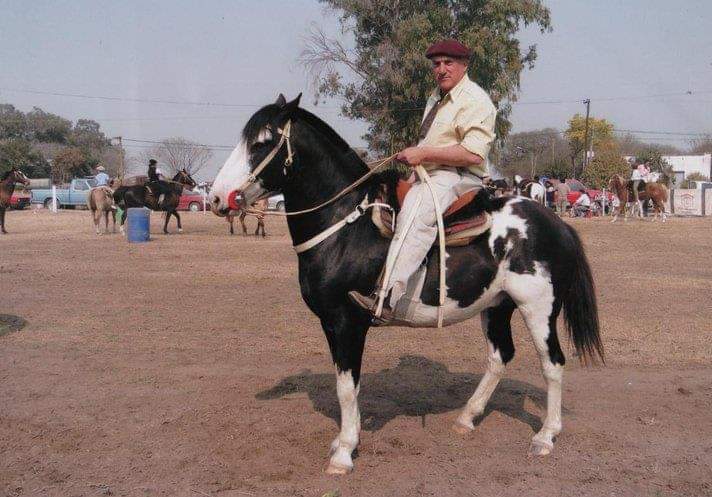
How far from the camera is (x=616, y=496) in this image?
3.89m

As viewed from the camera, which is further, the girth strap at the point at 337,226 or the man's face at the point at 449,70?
the man's face at the point at 449,70

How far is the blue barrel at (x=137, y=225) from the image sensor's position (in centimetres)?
1972

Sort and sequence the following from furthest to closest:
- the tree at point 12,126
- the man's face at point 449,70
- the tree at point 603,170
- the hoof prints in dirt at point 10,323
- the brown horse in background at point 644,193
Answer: the tree at point 12,126 < the tree at point 603,170 < the brown horse in background at point 644,193 < the hoof prints in dirt at point 10,323 < the man's face at point 449,70

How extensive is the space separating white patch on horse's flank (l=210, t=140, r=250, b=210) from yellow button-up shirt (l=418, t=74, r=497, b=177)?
126 centimetres

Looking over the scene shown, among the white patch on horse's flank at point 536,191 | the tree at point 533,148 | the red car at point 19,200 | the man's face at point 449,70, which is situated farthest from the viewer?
the tree at point 533,148

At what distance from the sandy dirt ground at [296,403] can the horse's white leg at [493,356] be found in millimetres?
166

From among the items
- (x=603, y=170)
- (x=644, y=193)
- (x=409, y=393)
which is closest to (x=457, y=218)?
(x=409, y=393)

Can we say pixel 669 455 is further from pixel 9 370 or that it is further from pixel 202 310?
pixel 202 310

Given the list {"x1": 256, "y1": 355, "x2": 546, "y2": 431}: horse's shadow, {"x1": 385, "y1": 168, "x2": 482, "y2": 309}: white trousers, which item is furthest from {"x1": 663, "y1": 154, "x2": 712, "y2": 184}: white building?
{"x1": 385, "y1": 168, "x2": 482, "y2": 309}: white trousers

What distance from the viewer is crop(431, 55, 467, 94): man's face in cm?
446

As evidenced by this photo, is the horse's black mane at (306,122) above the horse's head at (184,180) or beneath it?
beneath

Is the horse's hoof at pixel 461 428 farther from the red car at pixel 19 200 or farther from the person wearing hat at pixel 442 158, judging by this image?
the red car at pixel 19 200

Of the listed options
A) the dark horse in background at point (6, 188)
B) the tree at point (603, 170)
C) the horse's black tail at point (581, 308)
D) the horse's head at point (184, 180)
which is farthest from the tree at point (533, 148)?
the horse's black tail at point (581, 308)

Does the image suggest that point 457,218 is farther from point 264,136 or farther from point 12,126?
point 12,126
